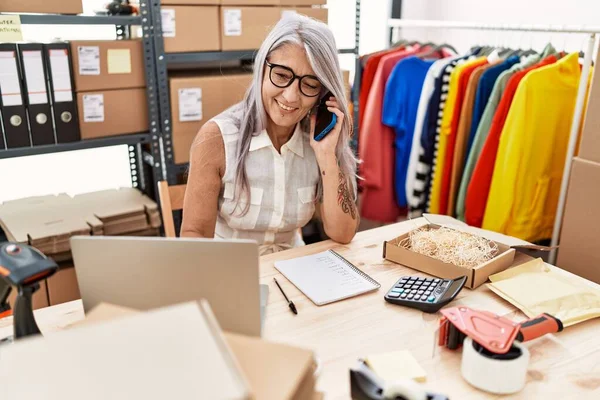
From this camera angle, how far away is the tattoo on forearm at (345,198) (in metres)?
1.58

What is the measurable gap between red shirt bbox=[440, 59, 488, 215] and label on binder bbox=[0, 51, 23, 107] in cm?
177

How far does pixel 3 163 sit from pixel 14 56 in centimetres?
74

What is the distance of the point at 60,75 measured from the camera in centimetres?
200

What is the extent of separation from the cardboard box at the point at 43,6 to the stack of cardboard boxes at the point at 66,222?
31.2 inches

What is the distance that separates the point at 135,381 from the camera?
443 mm

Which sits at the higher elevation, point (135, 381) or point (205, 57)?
point (205, 57)

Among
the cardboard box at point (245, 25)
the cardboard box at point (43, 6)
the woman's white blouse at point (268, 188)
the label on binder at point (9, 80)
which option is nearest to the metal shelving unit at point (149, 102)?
the cardboard box at point (43, 6)

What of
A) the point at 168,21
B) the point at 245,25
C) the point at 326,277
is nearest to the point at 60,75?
the point at 168,21

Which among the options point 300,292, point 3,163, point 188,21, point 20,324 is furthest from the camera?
point 3,163

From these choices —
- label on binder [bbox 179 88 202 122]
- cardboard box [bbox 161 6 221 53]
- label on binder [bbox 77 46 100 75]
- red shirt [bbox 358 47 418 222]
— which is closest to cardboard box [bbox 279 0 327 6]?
cardboard box [bbox 161 6 221 53]

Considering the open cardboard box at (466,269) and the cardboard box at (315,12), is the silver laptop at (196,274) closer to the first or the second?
the open cardboard box at (466,269)

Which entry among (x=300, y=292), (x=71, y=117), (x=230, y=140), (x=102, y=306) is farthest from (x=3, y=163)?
(x=102, y=306)

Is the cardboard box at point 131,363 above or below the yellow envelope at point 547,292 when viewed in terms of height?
above

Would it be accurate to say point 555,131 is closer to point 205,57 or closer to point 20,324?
point 205,57
